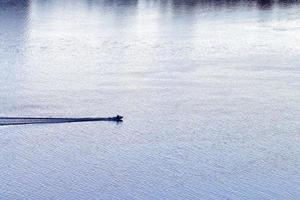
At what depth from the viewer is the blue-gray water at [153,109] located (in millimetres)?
10578

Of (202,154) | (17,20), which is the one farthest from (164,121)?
(17,20)

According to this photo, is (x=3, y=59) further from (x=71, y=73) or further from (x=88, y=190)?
(x=88, y=190)

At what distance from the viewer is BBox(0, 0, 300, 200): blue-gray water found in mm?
10578

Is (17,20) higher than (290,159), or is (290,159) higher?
(17,20)

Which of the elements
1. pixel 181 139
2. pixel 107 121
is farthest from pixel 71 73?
pixel 181 139

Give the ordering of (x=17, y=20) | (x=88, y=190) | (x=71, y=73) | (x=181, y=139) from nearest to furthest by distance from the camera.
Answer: (x=88, y=190) → (x=181, y=139) → (x=71, y=73) → (x=17, y=20)

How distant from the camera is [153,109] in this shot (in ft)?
48.1

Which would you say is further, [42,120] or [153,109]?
[153,109]

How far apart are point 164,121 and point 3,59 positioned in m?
8.19

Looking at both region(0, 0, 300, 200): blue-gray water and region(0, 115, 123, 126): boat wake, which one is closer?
region(0, 0, 300, 200): blue-gray water

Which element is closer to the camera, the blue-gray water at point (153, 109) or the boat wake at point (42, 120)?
the blue-gray water at point (153, 109)

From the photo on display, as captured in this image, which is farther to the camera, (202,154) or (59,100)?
(59,100)

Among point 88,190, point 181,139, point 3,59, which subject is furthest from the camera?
point 3,59

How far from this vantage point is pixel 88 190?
10234 mm
